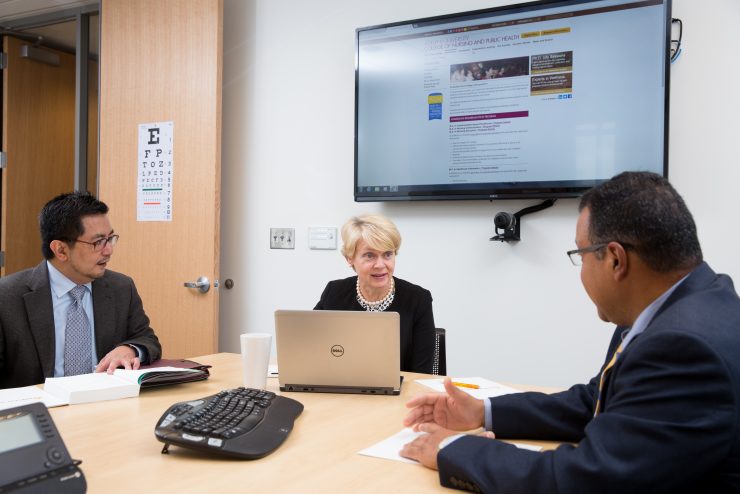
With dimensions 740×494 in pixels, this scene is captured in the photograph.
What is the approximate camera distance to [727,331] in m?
0.93

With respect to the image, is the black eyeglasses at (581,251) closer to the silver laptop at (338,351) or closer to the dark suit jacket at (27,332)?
the silver laptop at (338,351)

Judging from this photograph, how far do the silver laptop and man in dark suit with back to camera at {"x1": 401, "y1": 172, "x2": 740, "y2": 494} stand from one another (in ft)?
1.39

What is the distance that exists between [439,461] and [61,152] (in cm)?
461

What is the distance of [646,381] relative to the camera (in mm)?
938

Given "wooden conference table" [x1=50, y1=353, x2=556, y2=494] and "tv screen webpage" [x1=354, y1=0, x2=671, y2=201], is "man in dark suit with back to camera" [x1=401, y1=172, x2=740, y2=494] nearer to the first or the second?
"wooden conference table" [x1=50, y1=353, x2=556, y2=494]

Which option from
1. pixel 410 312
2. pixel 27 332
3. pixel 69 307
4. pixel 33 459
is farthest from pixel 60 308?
pixel 33 459

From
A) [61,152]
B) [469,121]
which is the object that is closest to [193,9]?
[469,121]

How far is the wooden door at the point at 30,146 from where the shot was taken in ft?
14.6

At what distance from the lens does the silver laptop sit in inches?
65.8

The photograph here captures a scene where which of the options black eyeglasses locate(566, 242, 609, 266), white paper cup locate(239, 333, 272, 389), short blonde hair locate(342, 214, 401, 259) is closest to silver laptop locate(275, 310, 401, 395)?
white paper cup locate(239, 333, 272, 389)

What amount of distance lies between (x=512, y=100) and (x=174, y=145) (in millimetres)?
1850

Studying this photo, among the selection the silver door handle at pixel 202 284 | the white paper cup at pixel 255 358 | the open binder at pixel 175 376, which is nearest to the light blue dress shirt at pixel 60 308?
the open binder at pixel 175 376

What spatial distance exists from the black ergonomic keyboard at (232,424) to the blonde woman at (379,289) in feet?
3.28

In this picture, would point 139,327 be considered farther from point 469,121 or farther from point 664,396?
point 664,396
